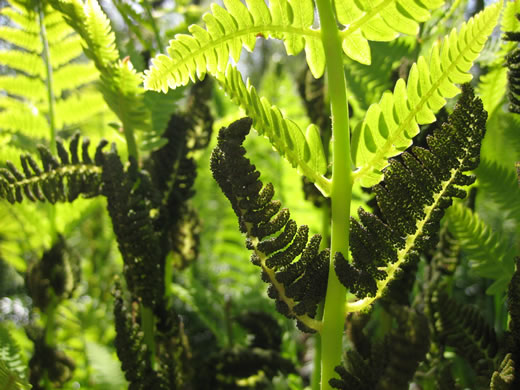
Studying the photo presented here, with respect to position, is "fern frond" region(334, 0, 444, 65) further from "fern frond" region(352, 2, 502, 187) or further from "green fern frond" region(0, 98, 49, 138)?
"green fern frond" region(0, 98, 49, 138)

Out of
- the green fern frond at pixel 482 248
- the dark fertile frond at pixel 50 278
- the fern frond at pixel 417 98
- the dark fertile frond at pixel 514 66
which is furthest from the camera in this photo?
the dark fertile frond at pixel 50 278

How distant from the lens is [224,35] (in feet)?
1.30

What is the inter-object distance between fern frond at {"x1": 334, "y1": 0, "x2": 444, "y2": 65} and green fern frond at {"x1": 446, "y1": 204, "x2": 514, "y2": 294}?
249 mm

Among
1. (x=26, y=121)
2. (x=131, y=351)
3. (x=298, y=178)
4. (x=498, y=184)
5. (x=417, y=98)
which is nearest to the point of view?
(x=417, y=98)

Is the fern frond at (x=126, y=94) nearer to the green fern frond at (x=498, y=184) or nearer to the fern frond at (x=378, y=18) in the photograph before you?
the fern frond at (x=378, y=18)

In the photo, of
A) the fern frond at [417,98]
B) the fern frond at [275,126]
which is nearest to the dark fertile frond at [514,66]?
the fern frond at [417,98]

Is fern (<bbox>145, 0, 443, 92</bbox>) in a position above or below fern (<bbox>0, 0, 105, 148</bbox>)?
below

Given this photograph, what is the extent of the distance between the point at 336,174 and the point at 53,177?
31cm

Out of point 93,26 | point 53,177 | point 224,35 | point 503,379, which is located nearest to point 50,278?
point 53,177

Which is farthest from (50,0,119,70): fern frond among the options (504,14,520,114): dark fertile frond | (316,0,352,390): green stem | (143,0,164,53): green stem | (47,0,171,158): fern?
(504,14,520,114): dark fertile frond

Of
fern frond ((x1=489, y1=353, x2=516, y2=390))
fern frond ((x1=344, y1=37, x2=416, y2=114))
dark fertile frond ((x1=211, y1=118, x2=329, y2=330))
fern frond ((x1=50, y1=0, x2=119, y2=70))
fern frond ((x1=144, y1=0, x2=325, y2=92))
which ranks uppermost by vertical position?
fern frond ((x1=344, y1=37, x2=416, y2=114))

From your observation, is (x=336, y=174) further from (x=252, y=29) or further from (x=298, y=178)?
(x=298, y=178)

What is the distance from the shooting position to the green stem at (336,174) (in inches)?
15.3

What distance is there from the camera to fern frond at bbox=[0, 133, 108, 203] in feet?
1.69
